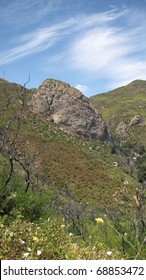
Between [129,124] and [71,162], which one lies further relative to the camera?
[129,124]

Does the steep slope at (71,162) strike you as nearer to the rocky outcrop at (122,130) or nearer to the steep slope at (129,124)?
the steep slope at (129,124)

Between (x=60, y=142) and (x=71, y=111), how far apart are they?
1382cm

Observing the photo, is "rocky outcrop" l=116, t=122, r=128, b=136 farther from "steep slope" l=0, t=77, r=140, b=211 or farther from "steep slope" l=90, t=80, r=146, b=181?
"steep slope" l=0, t=77, r=140, b=211

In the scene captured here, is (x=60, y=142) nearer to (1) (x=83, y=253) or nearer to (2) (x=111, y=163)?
(2) (x=111, y=163)

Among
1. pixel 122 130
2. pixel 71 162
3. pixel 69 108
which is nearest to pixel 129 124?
pixel 122 130

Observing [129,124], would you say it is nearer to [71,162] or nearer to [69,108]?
[69,108]

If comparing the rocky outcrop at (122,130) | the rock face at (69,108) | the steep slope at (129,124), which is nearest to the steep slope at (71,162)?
the rock face at (69,108)

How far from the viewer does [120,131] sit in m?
128

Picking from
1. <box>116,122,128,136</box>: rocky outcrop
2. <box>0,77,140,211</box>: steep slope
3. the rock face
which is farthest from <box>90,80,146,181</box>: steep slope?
<box>0,77,140,211</box>: steep slope

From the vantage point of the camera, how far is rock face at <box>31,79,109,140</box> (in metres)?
71.9

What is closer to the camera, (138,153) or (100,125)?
(100,125)

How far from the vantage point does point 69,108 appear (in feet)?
240

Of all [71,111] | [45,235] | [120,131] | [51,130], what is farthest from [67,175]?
[120,131]

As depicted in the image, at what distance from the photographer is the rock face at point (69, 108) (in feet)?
236
